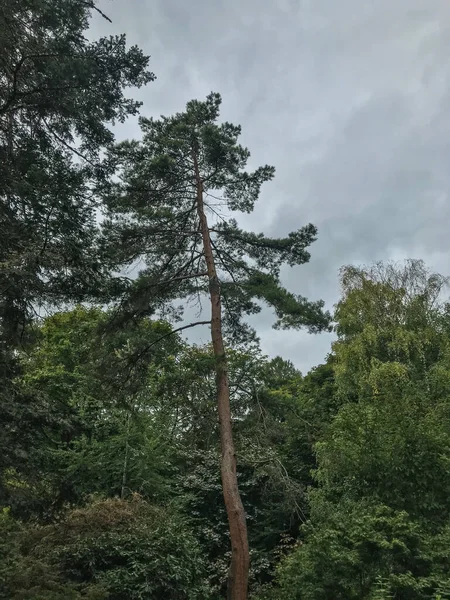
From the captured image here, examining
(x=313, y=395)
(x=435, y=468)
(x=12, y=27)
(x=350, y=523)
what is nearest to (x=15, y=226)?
(x=12, y=27)

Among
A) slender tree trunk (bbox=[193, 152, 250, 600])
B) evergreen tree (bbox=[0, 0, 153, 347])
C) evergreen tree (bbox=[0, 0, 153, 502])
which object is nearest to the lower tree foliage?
slender tree trunk (bbox=[193, 152, 250, 600])

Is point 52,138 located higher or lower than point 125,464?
higher

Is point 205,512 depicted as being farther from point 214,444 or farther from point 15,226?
point 15,226

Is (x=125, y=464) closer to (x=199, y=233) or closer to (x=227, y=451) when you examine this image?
(x=227, y=451)

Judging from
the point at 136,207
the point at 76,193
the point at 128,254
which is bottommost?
the point at 76,193

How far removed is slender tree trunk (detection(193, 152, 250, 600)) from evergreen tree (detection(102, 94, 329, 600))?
1.1 inches

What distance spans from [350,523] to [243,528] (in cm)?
192

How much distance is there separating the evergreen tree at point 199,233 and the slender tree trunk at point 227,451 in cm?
3

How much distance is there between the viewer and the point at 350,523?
23.4 feet

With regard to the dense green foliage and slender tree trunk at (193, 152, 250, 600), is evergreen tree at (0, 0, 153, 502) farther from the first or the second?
slender tree trunk at (193, 152, 250, 600)

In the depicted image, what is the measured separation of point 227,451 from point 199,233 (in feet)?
14.9

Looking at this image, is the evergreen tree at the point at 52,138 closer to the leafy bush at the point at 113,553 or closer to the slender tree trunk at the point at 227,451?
the slender tree trunk at the point at 227,451

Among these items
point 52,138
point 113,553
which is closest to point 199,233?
point 52,138

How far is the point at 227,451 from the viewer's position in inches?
341
